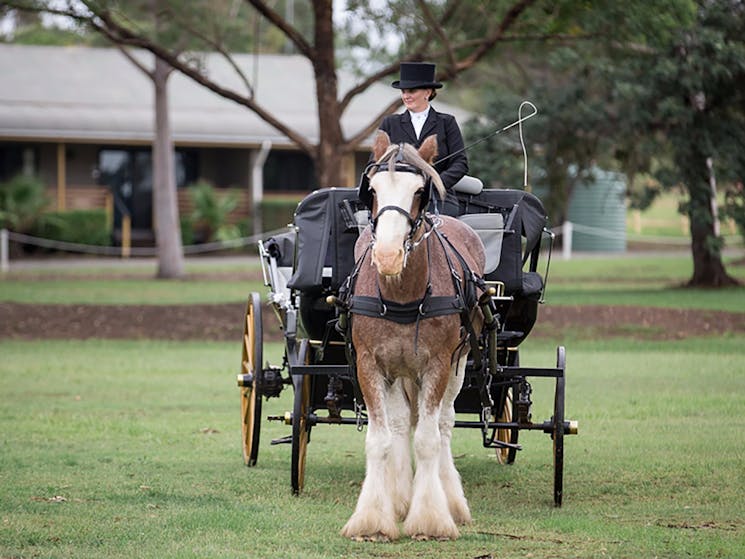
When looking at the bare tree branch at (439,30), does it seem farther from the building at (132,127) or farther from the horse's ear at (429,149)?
the building at (132,127)

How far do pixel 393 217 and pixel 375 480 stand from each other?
5.00ft

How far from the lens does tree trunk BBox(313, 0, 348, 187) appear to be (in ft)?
69.5

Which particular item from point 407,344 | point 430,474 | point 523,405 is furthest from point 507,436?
point 407,344

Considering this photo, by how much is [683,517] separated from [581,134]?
69.9 feet

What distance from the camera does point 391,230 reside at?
6.84 m

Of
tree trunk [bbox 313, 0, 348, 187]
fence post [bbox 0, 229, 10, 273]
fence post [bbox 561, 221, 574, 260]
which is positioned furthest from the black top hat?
fence post [bbox 561, 221, 574, 260]

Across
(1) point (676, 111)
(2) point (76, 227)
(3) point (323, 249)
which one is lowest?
(2) point (76, 227)

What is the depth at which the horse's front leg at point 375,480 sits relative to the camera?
A: 23.6 ft

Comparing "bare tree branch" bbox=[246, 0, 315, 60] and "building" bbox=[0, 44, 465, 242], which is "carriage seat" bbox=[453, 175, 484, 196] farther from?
"building" bbox=[0, 44, 465, 242]

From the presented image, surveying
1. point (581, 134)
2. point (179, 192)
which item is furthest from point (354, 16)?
point (179, 192)

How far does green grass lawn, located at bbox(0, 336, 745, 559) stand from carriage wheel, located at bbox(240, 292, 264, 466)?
0.67 feet

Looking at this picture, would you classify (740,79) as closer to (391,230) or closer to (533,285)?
(533,285)

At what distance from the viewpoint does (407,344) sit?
24.3 ft

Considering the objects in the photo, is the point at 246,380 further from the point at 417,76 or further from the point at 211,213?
the point at 211,213
